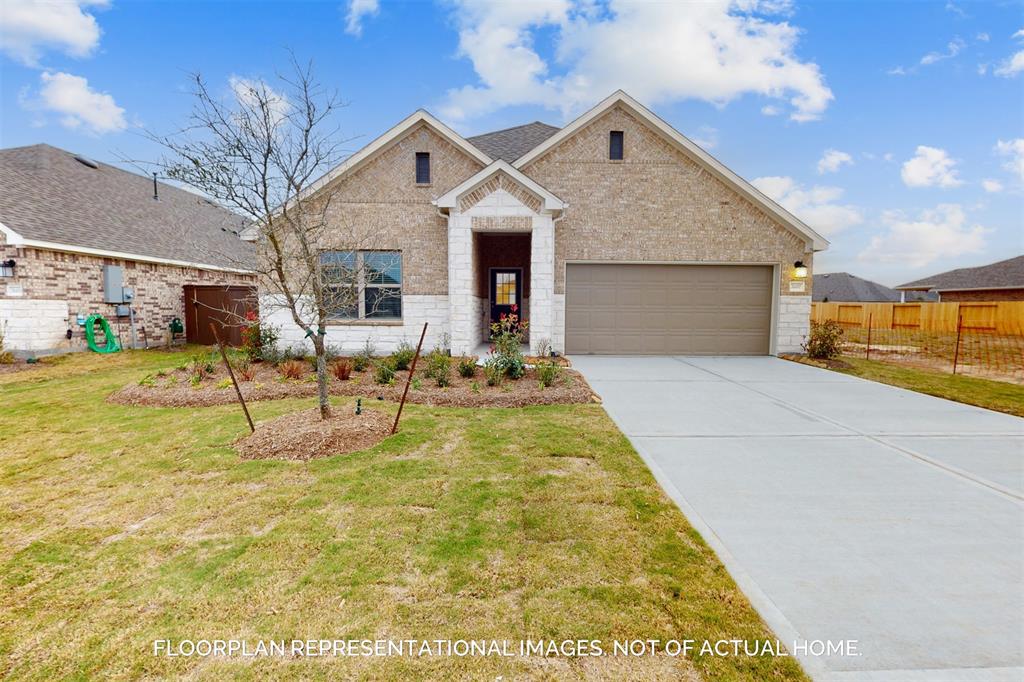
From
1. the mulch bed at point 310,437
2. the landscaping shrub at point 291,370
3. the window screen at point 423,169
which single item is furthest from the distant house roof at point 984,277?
the landscaping shrub at point 291,370

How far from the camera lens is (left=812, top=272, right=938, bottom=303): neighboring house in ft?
136

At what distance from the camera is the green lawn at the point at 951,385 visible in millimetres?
7126

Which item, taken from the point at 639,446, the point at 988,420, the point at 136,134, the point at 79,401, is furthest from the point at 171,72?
the point at 988,420

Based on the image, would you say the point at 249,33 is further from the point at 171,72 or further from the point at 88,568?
the point at 88,568

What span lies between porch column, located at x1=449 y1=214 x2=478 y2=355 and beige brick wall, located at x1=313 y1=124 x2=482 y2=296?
107 cm

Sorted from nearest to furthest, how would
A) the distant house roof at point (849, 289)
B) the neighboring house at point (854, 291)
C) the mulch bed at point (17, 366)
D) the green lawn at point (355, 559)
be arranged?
the green lawn at point (355, 559) → the mulch bed at point (17, 366) → the neighboring house at point (854, 291) → the distant house roof at point (849, 289)

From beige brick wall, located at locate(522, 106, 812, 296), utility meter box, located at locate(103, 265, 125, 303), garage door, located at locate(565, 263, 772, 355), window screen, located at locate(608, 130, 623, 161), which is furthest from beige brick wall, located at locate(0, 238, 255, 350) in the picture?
window screen, located at locate(608, 130, 623, 161)

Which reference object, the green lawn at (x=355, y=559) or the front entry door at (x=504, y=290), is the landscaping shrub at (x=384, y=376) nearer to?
the green lawn at (x=355, y=559)

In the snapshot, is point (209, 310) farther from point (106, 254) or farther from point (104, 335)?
point (106, 254)

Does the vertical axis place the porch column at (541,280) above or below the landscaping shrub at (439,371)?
above

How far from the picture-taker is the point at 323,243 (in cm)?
1142

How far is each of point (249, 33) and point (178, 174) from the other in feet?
22.0

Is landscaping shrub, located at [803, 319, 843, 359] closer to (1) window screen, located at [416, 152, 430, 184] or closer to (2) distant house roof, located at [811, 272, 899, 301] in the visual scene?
(1) window screen, located at [416, 152, 430, 184]

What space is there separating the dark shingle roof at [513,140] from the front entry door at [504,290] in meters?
3.52
